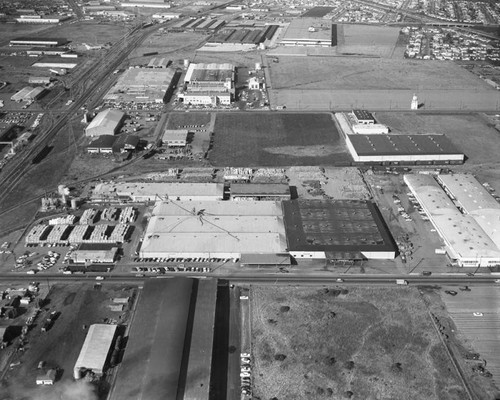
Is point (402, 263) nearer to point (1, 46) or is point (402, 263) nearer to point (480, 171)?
point (480, 171)

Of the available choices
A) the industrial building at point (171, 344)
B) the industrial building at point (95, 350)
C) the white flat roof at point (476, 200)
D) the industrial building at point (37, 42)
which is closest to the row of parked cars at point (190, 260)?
the industrial building at point (171, 344)

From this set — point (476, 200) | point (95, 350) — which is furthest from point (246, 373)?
point (476, 200)

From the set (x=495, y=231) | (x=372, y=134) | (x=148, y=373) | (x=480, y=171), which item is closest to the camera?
(x=148, y=373)

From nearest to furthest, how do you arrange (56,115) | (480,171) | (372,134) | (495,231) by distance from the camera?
(495,231), (480,171), (372,134), (56,115)

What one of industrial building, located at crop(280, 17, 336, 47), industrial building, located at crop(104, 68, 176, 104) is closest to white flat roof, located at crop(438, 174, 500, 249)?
industrial building, located at crop(104, 68, 176, 104)

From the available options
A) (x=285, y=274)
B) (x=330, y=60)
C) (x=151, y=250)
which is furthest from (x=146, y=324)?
(x=330, y=60)

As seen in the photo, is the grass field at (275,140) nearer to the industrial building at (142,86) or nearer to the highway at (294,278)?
the industrial building at (142,86)
